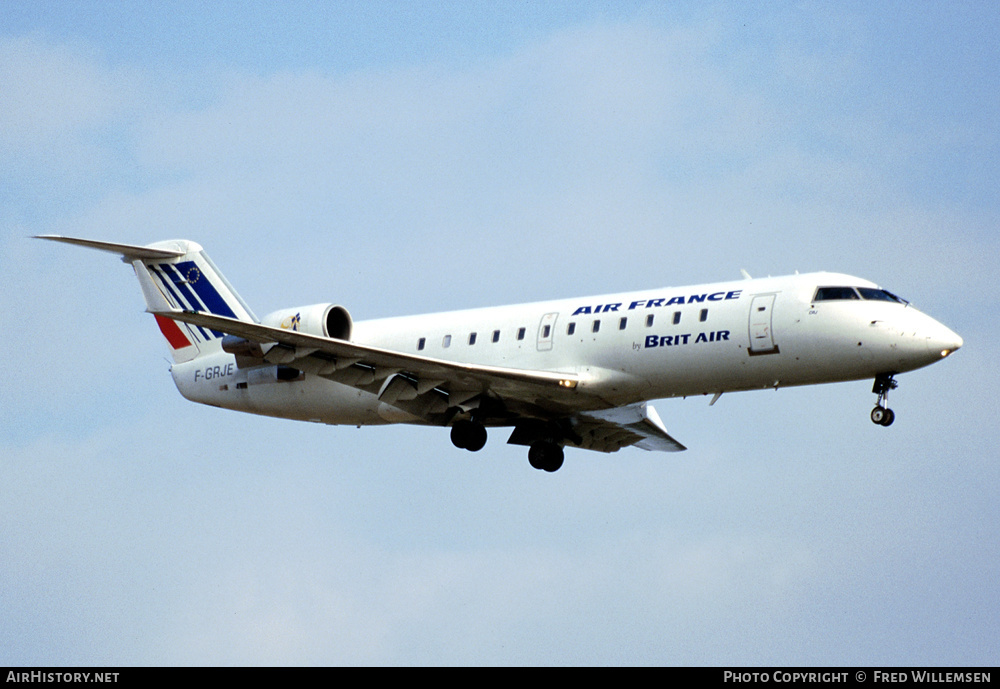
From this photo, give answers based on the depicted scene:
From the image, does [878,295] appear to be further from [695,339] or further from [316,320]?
[316,320]

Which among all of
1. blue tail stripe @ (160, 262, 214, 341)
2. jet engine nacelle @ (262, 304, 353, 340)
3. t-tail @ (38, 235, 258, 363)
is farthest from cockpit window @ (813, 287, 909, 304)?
blue tail stripe @ (160, 262, 214, 341)

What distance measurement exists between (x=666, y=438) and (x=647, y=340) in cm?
657

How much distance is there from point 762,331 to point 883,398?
260cm

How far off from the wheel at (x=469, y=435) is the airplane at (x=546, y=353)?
3 cm

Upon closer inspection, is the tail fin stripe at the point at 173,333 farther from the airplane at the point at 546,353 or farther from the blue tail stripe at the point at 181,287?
the blue tail stripe at the point at 181,287

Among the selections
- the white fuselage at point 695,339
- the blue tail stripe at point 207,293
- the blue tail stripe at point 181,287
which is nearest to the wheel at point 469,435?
the white fuselage at point 695,339

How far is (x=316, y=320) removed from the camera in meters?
33.2

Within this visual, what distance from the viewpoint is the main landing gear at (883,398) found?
28.6 meters

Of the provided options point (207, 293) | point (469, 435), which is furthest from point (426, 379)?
point (207, 293)
